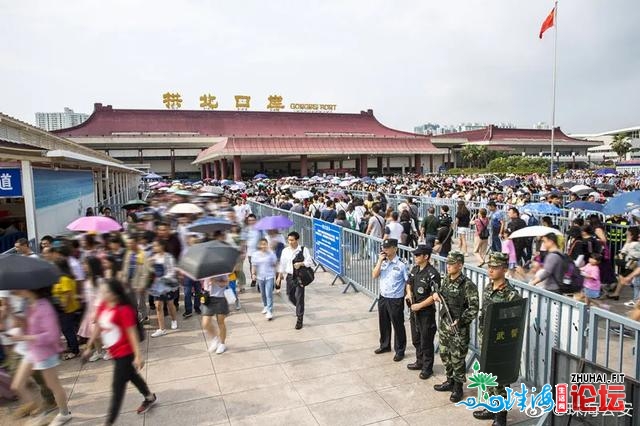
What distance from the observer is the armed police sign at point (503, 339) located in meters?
4.15

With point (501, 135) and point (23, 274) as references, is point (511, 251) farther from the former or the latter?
point (501, 135)

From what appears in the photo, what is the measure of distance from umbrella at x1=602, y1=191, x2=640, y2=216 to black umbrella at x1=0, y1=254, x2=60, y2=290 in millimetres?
10375

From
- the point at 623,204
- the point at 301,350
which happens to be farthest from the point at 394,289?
the point at 623,204

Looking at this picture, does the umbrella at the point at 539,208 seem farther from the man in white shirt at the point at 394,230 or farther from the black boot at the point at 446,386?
the black boot at the point at 446,386

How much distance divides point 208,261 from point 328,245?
17.0ft

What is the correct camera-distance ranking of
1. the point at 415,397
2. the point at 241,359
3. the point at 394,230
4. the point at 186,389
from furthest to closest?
the point at 394,230
the point at 241,359
the point at 186,389
the point at 415,397

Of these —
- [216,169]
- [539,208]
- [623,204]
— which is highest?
[216,169]

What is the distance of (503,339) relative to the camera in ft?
13.9

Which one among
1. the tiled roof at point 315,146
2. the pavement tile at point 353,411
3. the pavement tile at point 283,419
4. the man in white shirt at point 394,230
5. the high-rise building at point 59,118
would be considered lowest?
the pavement tile at point 283,419

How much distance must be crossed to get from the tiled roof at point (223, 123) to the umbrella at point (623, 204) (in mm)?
52458

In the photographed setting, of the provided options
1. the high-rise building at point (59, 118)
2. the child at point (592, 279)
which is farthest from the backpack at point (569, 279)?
the high-rise building at point (59, 118)

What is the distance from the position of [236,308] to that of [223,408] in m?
3.58

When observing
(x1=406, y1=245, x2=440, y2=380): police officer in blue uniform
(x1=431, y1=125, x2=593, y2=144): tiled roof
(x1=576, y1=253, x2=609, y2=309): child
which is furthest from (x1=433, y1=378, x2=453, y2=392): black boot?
(x1=431, y1=125, x2=593, y2=144): tiled roof

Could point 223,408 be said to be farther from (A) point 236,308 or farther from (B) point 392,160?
(B) point 392,160
